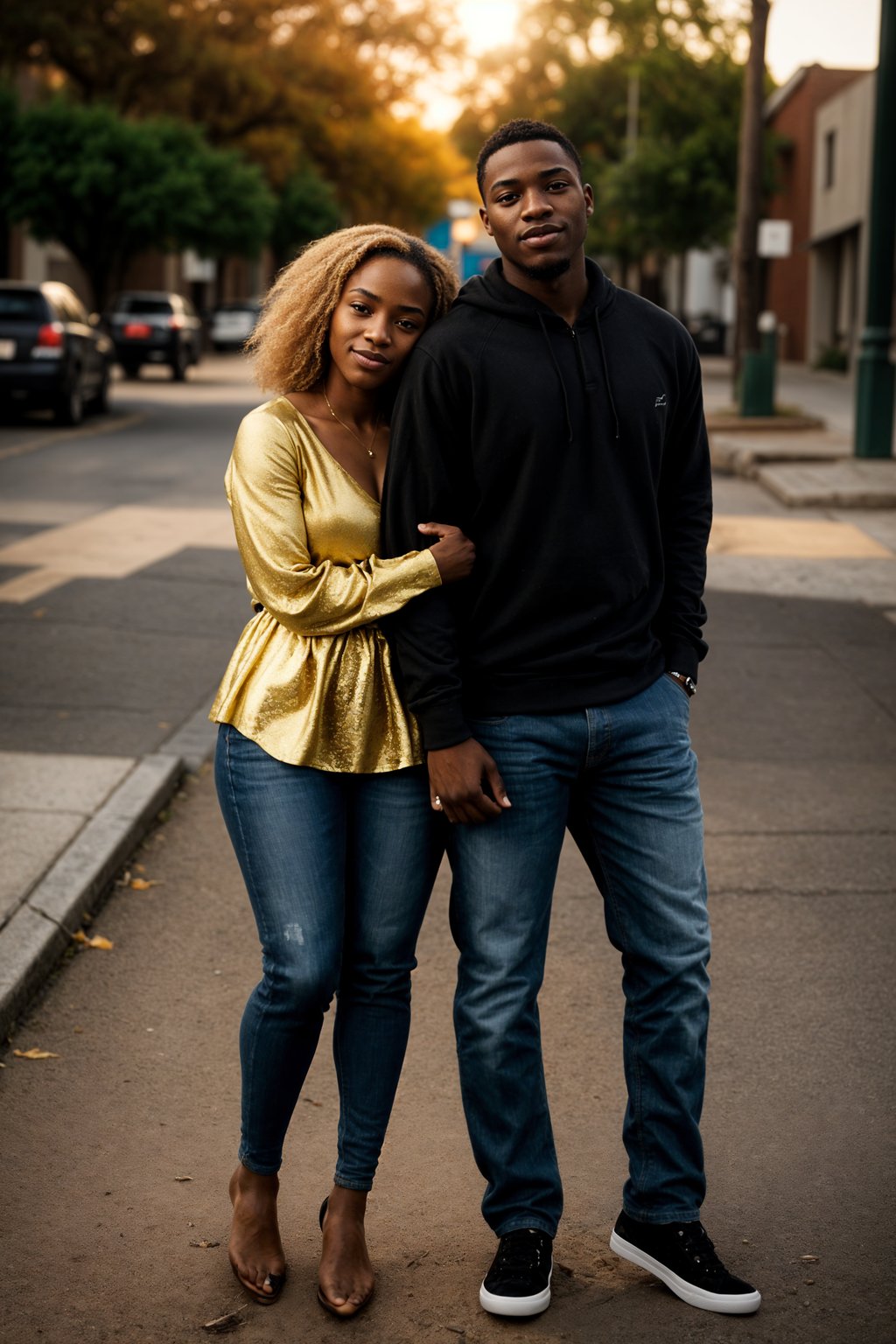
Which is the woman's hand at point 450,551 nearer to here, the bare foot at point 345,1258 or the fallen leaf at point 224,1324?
the bare foot at point 345,1258

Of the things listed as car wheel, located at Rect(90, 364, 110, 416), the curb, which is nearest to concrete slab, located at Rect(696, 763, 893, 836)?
the curb

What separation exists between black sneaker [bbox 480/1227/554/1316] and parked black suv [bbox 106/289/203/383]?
108 ft

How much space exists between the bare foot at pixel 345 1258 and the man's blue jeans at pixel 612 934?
24cm

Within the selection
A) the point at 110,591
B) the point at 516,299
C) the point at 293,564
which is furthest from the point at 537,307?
the point at 110,591

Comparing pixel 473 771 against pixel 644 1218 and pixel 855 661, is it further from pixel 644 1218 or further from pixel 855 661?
pixel 855 661

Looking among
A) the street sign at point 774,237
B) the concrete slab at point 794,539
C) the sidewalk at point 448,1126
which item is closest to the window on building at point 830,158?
the street sign at point 774,237

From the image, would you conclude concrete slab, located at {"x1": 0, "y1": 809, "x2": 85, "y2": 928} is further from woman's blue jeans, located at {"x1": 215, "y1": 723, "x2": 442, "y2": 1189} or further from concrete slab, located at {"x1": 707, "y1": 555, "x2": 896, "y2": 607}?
concrete slab, located at {"x1": 707, "y1": 555, "x2": 896, "y2": 607}

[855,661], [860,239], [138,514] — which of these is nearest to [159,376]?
[860,239]

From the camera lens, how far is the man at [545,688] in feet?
9.45

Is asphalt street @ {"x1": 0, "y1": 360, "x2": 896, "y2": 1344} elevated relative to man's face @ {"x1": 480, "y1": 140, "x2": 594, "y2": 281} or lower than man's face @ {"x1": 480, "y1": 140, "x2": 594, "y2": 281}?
lower

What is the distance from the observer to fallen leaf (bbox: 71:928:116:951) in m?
4.89

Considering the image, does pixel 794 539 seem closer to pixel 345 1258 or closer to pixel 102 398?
pixel 345 1258

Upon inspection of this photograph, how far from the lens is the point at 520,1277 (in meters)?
2.96

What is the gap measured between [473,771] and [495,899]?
0.27m
